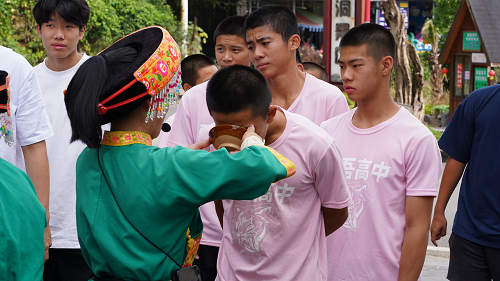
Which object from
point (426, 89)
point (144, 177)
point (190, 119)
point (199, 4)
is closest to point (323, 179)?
point (144, 177)

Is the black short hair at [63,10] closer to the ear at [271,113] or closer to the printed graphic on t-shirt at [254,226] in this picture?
the ear at [271,113]

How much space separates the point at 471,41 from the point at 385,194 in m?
14.6

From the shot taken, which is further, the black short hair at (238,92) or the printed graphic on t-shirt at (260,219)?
the printed graphic on t-shirt at (260,219)

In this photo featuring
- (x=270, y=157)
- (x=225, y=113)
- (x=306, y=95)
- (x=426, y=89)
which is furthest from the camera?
(x=426, y=89)

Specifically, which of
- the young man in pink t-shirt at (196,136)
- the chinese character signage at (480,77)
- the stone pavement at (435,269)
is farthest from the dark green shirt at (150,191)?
the chinese character signage at (480,77)

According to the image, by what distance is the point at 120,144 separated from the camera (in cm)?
215

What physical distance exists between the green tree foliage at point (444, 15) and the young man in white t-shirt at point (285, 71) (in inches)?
776

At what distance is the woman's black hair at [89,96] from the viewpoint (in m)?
2.01

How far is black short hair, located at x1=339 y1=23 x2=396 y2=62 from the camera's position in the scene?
312 centimetres

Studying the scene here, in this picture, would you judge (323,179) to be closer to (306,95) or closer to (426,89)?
(306,95)

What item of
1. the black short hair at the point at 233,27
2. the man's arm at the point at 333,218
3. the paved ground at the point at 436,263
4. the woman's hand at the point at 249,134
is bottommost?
the paved ground at the point at 436,263

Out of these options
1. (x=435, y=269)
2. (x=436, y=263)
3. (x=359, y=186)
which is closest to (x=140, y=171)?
(x=359, y=186)

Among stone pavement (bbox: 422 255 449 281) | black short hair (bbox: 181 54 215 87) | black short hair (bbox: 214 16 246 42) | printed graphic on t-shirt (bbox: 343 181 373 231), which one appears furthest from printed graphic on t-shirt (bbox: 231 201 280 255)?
stone pavement (bbox: 422 255 449 281)

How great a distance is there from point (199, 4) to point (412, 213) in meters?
26.9
